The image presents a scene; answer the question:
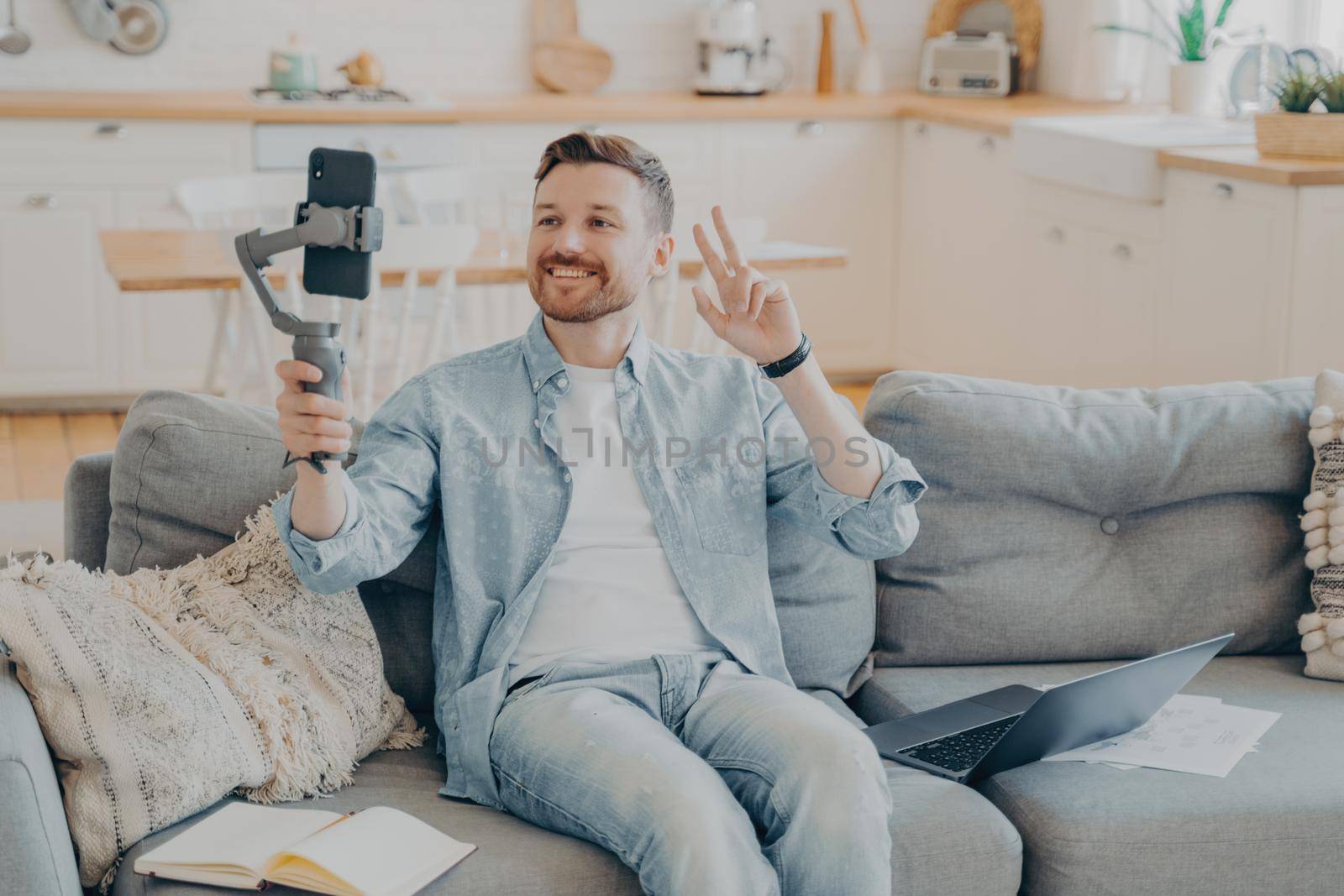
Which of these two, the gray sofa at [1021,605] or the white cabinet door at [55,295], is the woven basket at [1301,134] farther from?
the white cabinet door at [55,295]

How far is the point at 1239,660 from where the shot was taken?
2.26 m

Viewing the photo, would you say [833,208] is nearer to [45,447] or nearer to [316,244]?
[45,447]

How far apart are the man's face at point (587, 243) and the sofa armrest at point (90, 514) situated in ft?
2.05

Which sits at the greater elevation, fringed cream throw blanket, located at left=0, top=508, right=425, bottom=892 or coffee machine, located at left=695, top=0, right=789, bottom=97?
coffee machine, located at left=695, top=0, right=789, bottom=97

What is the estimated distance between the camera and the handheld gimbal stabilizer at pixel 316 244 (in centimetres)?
144

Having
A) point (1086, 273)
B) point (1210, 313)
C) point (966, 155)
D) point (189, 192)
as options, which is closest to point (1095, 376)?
point (1086, 273)

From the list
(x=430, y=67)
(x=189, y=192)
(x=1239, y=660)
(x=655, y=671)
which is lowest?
(x=1239, y=660)

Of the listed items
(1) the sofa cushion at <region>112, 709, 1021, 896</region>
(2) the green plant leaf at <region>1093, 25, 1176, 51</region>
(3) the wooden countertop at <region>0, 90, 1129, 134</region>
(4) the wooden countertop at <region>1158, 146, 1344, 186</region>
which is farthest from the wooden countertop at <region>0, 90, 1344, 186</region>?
(1) the sofa cushion at <region>112, 709, 1021, 896</region>

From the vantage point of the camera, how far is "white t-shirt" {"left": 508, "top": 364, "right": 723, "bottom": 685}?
1849mm

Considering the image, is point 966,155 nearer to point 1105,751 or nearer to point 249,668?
point 1105,751

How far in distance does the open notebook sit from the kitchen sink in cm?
286

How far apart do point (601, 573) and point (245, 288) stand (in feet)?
5.14

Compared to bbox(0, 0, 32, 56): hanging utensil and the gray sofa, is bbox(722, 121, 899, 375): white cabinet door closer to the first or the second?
bbox(0, 0, 32, 56): hanging utensil

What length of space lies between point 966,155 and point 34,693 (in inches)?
148
